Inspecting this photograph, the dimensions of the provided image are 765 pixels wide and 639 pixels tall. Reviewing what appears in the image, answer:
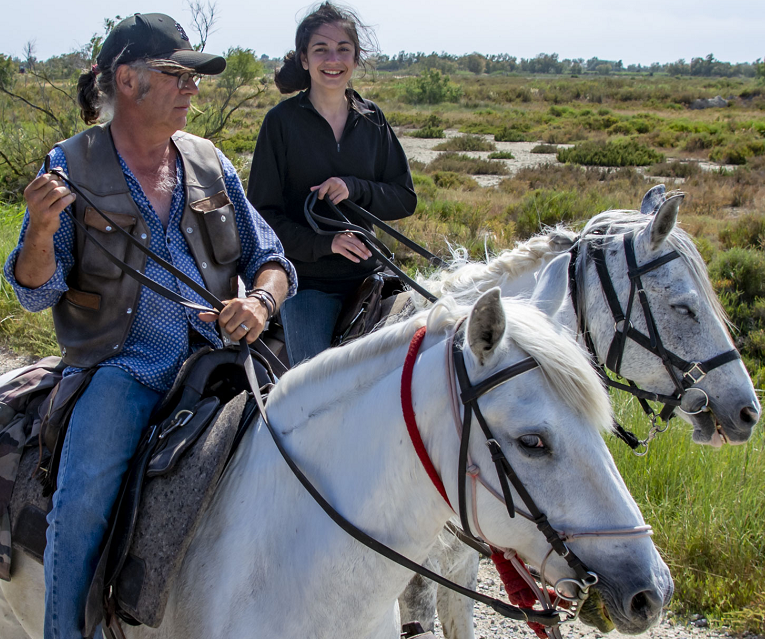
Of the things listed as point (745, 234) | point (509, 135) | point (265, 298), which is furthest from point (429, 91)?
point (265, 298)

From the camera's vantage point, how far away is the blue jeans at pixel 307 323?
3.51m

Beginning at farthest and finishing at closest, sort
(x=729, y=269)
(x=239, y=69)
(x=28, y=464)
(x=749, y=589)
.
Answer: (x=239, y=69)
(x=729, y=269)
(x=749, y=589)
(x=28, y=464)

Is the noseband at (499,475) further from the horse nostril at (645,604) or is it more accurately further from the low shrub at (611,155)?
the low shrub at (611,155)

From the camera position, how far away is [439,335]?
173 centimetres

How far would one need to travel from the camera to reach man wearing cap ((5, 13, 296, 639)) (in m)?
1.91

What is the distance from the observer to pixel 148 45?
221 centimetres

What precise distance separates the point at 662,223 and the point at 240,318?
1938 millimetres

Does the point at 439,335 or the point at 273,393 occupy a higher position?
the point at 439,335

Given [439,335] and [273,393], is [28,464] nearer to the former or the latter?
[273,393]

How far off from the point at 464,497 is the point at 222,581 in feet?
2.57

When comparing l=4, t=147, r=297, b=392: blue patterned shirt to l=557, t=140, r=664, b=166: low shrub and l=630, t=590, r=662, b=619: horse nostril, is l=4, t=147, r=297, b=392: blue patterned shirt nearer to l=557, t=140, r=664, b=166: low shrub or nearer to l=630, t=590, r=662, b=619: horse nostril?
l=630, t=590, r=662, b=619: horse nostril

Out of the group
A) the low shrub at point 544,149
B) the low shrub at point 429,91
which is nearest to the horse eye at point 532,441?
the low shrub at point 544,149

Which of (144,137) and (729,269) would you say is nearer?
(144,137)

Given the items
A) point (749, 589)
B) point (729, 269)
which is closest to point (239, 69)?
point (729, 269)
